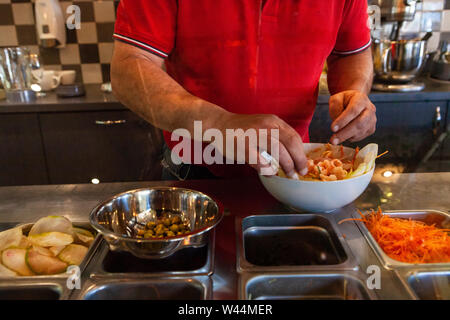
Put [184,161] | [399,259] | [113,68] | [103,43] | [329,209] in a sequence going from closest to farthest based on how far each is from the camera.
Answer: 1. [399,259]
2. [329,209]
3. [113,68]
4. [184,161]
5. [103,43]

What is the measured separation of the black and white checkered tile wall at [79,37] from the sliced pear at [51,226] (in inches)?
71.4

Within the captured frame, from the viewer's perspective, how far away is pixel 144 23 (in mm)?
1013

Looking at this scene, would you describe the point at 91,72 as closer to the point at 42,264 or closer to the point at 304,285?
the point at 42,264

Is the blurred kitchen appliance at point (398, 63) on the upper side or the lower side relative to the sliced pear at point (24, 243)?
upper

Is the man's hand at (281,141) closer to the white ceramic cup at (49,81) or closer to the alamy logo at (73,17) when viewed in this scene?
the white ceramic cup at (49,81)

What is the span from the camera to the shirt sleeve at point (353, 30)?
119cm

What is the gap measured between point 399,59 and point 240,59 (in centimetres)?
129

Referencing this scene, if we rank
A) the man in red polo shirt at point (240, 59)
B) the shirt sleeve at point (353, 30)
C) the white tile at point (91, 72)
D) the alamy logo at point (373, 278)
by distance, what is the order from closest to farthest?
the alamy logo at point (373, 278) → the man in red polo shirt at point (240, 59) → the shirt sleeve at point (353, 30) → the white tile at point (91, 72)

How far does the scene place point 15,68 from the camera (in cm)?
211

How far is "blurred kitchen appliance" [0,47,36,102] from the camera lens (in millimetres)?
2037

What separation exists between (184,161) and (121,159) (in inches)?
36.7

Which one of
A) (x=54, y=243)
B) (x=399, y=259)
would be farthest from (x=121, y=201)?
(x=399, y=259)

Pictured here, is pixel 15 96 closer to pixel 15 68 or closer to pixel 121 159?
pixel 15 68

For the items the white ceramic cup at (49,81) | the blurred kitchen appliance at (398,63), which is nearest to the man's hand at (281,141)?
the blurred kitchen appliance at (398,63)
